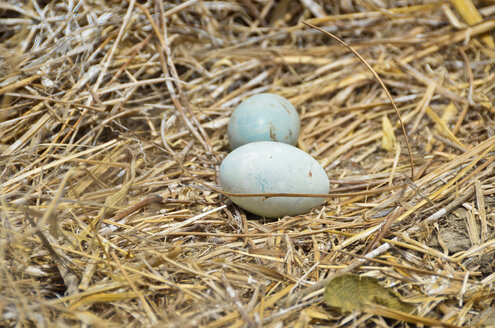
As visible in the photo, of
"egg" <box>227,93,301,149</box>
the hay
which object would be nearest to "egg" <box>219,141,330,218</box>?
the hay

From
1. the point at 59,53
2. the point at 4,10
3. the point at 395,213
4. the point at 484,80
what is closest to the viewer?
the point at 395,213

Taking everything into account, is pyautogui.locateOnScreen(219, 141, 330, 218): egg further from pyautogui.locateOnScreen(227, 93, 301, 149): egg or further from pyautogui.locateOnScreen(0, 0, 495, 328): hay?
pyautogui.locateOnScreen(227, 93, 301, 149): egg

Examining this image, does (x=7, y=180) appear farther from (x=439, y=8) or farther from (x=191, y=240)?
(x=439, y=8)

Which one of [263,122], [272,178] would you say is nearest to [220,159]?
[263,122]

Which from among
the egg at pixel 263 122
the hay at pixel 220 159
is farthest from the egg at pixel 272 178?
the egg at pixel 263 122

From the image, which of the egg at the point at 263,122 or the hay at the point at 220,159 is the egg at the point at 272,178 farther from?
the egg at the point at 263,122

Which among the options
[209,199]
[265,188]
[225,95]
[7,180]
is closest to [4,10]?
[7,180]
